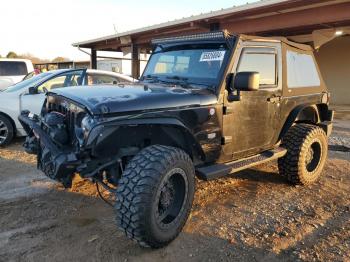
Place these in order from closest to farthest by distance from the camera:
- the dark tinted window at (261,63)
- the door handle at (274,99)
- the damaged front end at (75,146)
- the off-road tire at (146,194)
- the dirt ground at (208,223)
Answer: the off-road tire at (146,194) → the damaged front end at (75,146) → the dirt ground at (208,223) → the dark tinted window at (261,63) → the door handle at (274,99)

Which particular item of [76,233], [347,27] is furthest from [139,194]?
[347,27]

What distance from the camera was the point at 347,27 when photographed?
43.0ft

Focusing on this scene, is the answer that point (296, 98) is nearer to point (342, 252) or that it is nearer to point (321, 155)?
point (321, 155)

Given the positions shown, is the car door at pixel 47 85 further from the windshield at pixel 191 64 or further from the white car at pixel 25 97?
the windshield at pixel 191 64

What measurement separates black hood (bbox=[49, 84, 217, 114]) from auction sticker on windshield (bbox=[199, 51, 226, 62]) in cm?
43

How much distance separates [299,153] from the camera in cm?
520

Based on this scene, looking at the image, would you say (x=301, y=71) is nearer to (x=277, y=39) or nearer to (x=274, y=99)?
(x=277, y=39)

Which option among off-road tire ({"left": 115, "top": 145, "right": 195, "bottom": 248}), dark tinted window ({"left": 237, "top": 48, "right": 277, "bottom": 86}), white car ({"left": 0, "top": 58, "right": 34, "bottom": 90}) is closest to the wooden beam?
dark tinted window ({"left": 237, "top": 48, "right": 277, "bottom": 86})

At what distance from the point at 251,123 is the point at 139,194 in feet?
6.47

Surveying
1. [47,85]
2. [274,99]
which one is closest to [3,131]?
[47,85]

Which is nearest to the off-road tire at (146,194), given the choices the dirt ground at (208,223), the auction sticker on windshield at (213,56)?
the dirt ground at (208,223)

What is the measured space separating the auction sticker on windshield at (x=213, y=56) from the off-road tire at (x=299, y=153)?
1697 mm

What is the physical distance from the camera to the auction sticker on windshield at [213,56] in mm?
4355

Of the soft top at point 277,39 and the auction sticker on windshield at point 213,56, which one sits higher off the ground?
the soft top at point 277,39
